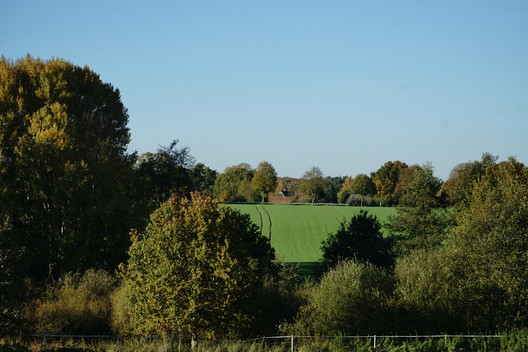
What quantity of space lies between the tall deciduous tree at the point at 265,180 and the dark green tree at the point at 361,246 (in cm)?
7919

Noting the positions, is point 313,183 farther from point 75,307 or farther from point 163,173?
point 75,307

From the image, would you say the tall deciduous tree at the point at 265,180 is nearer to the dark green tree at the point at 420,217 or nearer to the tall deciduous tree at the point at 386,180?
the tall deciduous tree at the point at 386,180

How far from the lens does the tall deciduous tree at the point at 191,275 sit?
77.5 feet

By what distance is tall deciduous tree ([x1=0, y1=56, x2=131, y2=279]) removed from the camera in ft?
117

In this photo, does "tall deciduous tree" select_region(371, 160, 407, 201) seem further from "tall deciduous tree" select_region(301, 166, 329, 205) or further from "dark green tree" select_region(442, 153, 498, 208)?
"dark green tree" select_region(442, 153, 498, 208)

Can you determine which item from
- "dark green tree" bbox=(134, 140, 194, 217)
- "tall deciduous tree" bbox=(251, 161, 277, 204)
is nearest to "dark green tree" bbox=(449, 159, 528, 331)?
"dark green tree" bbox=(134, 140, 194, 217)

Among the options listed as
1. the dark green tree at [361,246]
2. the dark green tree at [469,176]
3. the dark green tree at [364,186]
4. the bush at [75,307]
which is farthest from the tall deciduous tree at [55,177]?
the dark green tree at [364,186]

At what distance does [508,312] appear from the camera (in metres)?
28.8

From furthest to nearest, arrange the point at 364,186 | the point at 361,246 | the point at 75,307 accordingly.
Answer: the point at 364,186
the point at 361,246
the point at 75,307

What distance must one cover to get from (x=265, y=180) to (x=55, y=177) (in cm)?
9026

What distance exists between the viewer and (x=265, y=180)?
412ft

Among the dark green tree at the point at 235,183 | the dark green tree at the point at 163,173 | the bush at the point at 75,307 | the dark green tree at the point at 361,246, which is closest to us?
the bush at the point at 75,307

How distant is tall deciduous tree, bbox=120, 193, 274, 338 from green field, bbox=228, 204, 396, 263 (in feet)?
88.8

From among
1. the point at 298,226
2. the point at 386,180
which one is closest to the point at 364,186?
the point at 386,180
